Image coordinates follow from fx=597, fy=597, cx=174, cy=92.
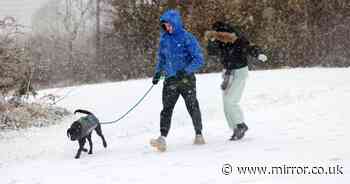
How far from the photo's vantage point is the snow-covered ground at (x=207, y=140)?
6.44 meters

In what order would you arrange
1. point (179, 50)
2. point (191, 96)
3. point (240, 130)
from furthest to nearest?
Result: point (240, 130) → point (191, 96) → point (179, 50)

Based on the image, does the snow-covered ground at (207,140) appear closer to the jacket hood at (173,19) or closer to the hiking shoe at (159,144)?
the hiking shoe at (159,144)

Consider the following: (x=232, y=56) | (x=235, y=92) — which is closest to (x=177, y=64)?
(x=232, y=56)

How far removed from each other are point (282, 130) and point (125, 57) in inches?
966

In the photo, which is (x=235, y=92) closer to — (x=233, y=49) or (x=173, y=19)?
(x=233, y=49)

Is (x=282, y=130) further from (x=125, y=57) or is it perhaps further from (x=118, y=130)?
(x=125, y=57)

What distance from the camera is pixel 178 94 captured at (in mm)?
8133

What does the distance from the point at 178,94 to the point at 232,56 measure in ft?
2.95

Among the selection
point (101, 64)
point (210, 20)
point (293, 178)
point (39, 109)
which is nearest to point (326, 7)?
point (210, 20)

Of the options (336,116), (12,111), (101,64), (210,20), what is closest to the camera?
(336,116)

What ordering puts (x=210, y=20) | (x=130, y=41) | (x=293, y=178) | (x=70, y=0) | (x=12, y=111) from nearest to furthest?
(x=293, y=178), (x=12, y=111), (x=210, y=20), (x=130, y=41), (x=70, y=0)

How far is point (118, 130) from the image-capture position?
11.8m

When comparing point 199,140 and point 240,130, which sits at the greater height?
point 240,130

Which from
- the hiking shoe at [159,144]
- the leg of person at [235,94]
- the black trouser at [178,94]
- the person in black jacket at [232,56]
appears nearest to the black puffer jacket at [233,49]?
the person in black jacket at [232,56]
